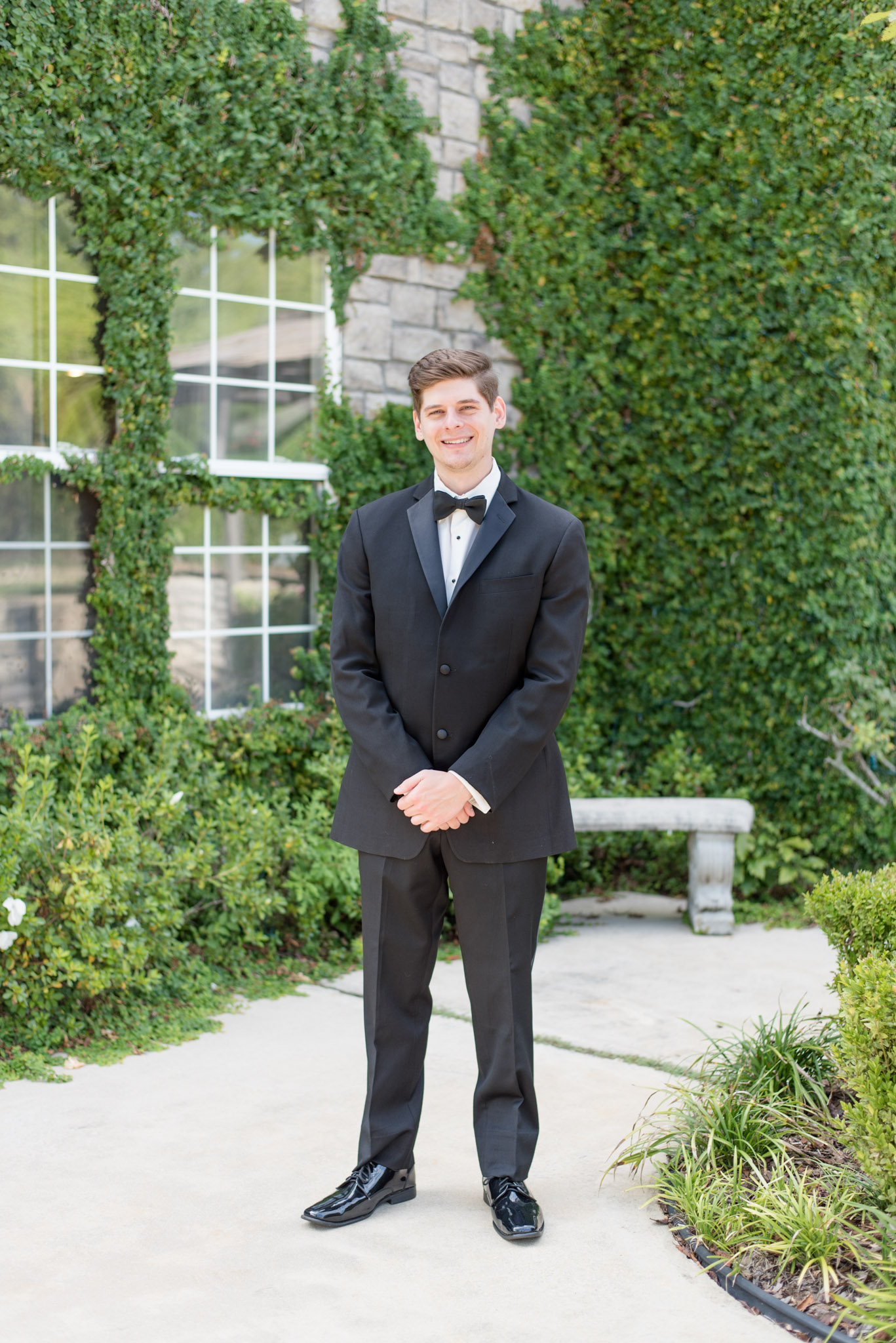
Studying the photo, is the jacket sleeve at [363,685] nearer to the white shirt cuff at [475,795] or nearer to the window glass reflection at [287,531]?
the white shirt cuff at [475,795]

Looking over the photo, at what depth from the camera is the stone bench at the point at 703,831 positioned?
5.74 meters

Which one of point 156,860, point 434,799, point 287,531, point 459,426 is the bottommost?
point 156,860

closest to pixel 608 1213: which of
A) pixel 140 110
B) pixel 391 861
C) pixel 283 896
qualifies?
pixel 391 861

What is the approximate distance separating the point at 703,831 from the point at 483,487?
322cm

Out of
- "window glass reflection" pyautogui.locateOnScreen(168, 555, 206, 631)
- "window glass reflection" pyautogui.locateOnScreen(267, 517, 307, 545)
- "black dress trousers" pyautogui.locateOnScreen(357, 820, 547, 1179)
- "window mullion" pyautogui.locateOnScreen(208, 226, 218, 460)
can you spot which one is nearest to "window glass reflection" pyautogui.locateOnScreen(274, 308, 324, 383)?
"window mullion" pyautogui.locateOnScreen(208, 226, 218, 460)

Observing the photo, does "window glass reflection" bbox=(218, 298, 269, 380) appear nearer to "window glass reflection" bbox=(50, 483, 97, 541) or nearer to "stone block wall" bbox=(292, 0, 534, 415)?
"stone block wall" bbox=(292, 0, 534, 415)

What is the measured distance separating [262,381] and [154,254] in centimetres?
77

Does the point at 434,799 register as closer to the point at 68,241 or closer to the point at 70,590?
the point at 70,590

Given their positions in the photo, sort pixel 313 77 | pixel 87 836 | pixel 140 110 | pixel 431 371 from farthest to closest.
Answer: pixel 313 77 < pixel 140 110 < pixel 87 836 < pixel 431 371

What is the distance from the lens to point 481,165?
626cm

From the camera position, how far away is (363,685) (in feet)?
9.53

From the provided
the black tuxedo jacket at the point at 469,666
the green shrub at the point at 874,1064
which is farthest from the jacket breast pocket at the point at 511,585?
the green shrub at the point at 874,1064

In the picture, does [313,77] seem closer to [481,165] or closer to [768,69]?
[481,165]

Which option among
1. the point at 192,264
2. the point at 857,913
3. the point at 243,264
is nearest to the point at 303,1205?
the point at 857,913
